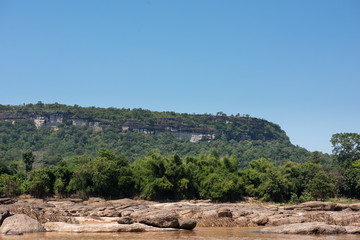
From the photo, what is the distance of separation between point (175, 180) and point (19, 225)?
34290mm

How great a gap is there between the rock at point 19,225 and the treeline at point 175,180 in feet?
88.0

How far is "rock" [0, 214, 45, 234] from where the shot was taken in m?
27.4

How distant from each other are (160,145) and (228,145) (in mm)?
25690

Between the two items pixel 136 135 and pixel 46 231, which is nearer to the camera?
pixel 46 231

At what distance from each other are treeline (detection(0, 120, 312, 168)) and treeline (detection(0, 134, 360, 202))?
5742cm

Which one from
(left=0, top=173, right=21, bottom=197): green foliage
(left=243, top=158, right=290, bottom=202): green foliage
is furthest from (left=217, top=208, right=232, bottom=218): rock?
(left=0, top=173, right=21, bottom=197): green foliage

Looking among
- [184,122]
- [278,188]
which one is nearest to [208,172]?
[278,188]

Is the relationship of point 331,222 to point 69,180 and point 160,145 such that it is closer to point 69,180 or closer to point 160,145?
point 69,180

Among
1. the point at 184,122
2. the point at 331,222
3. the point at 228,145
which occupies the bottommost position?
the point at 331,222

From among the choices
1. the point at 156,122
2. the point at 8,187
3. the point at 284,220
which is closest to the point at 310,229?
the point at 284,220

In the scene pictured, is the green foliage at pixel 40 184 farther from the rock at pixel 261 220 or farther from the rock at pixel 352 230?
the rock at pixel 352 230

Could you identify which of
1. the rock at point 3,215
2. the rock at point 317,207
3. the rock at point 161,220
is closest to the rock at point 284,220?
the rock at point 317,207

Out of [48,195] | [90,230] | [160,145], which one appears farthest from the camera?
[160,145]

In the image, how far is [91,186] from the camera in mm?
57625
